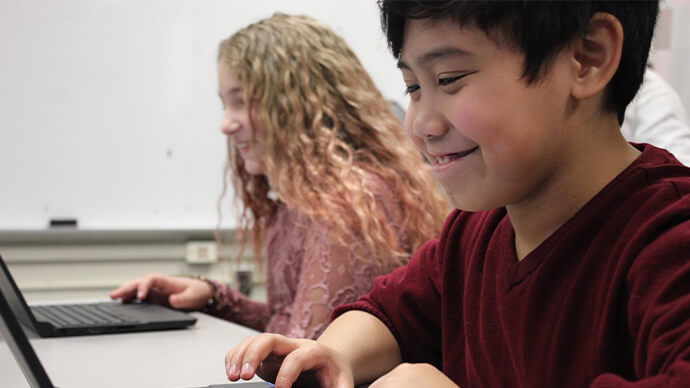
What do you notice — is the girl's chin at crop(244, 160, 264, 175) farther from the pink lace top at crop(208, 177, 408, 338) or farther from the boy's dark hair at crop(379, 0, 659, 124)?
the boy's dark hair at crop(379, 0, 659, 124)

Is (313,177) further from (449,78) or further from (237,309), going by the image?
(449,78)

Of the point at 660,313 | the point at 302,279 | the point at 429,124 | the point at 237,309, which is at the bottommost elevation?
the point at 237,309

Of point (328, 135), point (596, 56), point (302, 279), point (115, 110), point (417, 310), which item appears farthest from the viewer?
point (115, 110)

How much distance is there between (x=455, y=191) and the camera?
686 mm

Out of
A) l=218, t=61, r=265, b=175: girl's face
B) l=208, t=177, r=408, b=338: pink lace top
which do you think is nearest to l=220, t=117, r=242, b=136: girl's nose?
l=218, t=61, r=265, b=175: girl's face

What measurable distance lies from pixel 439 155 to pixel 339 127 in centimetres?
82

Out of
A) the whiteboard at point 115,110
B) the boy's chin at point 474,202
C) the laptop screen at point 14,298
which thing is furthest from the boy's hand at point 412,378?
the whiteboard at point 115,110

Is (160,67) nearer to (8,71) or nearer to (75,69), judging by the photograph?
(75,69)

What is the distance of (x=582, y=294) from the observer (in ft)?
2.08

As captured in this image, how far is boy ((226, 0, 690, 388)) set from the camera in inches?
23.3

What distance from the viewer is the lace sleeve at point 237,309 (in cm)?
155

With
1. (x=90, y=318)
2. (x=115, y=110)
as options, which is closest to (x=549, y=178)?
(x=90, y=318)

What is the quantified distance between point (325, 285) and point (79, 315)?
1.43 feet

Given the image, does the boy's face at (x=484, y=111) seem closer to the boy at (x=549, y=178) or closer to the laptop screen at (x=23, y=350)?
the boy at (x=549, y=178)
